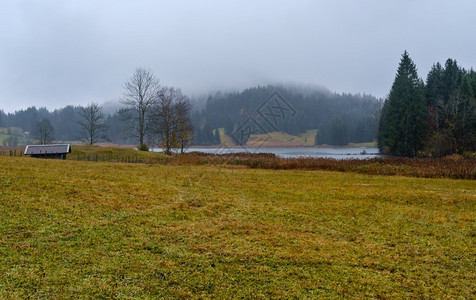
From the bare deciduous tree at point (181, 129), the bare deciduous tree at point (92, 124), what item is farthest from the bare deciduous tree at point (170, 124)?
the bare deciduous tree at point (92, 124)

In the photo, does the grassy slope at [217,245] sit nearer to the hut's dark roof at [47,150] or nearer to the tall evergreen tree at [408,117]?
the hut's dark roof at [47,150]

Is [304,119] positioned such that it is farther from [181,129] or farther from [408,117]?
[181,129]

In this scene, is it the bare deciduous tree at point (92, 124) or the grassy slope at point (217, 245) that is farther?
the bare deciduous tree at point (92, 124)

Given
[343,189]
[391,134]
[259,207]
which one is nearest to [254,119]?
[343,189]

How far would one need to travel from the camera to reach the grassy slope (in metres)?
4.30

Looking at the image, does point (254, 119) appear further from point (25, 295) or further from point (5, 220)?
point (25, 295)

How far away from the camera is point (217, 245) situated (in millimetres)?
5816

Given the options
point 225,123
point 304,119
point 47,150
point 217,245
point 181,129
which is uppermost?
point 304,119

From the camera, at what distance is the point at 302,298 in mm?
4059

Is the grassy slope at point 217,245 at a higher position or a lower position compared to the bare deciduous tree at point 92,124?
A: lower

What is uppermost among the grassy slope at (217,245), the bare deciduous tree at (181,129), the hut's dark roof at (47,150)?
the bare deciduous tree at (181,129)

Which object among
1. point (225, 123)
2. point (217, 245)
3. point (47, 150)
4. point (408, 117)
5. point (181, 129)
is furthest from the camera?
point (225, 123)

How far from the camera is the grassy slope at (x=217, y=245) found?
4305mm

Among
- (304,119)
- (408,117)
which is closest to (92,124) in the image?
(408,117)
